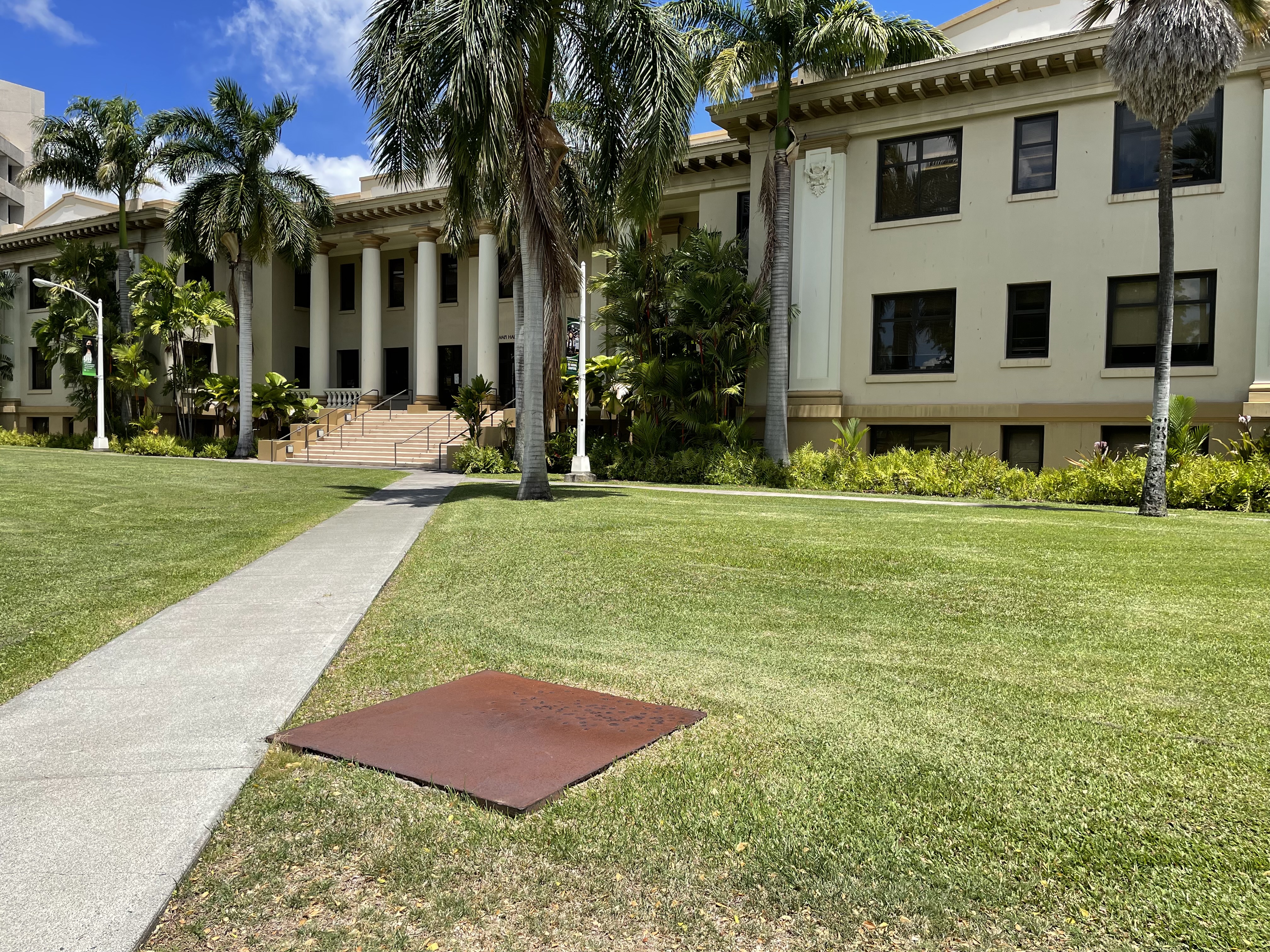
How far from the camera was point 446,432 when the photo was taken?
3256 centimetres

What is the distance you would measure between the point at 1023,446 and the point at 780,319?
22.7 ft

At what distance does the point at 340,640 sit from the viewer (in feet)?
19.8

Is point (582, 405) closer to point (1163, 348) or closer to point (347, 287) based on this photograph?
point (1163, 348)

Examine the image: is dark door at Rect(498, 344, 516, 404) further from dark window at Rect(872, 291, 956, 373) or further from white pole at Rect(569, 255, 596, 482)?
dark window at Rect(872, 291, 956, 373)

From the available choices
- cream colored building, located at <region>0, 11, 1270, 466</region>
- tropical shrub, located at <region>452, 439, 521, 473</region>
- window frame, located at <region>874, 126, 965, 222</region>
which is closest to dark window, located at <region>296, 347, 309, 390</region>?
tropical shrub, located at <region>452, 439, 521, 473</region>

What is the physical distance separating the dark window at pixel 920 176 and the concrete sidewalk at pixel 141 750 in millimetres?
20083

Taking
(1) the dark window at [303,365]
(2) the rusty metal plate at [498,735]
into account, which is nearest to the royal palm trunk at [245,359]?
(1) the dark window at [303,365]

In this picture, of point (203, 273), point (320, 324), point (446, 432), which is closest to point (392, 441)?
point (446, 432)

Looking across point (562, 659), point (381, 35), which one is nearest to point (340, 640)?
point (562, 659)

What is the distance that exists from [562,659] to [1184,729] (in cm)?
347

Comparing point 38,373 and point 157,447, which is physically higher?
point 38,373

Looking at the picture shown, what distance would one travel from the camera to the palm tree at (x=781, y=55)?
2070cm

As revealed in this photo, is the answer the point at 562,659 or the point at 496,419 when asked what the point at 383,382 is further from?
the point at 562,659

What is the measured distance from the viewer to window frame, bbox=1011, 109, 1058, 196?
21578 millimetres
